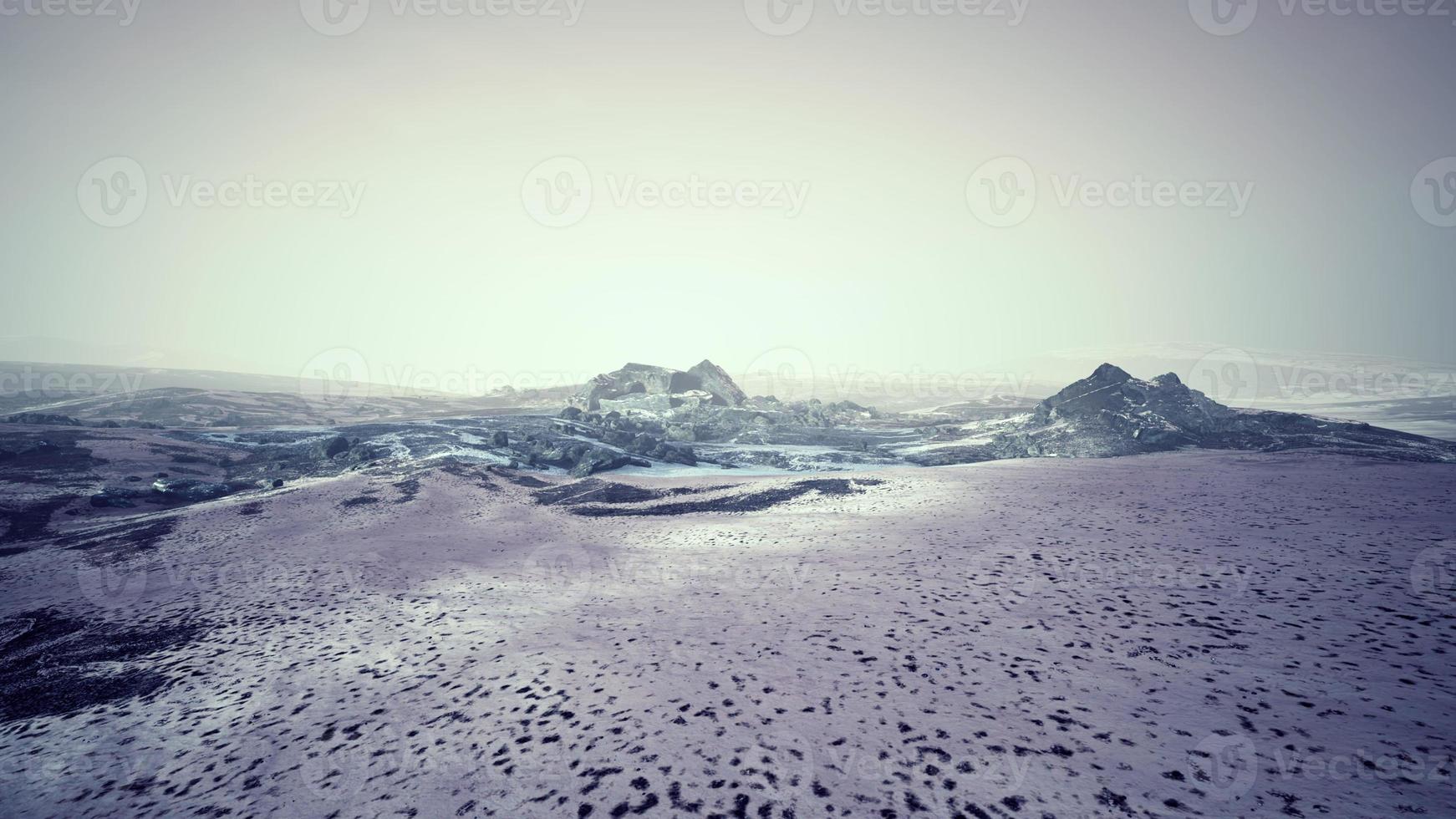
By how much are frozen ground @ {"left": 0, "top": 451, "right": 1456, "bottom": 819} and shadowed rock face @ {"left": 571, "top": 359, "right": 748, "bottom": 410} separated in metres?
63.8

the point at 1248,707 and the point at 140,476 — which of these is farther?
the point at 140,476

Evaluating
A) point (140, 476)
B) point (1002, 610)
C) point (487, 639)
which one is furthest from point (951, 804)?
point (140, 476)

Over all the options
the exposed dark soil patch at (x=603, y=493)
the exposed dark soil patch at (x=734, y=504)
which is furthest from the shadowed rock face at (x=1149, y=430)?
the exposed dark soil patch at (x=603, y=493)

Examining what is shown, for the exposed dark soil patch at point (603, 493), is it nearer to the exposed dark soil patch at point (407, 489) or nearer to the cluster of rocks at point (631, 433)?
the exposed dark soil patch at point (407, 489)

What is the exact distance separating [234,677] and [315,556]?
32.4 feet

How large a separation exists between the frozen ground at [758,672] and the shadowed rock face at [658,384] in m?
Result: 63.8

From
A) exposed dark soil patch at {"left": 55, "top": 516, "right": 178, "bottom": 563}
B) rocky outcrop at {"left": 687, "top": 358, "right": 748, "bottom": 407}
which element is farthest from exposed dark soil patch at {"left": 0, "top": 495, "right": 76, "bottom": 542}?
rocky outcrop at {"left": 687, "top": 358, "right": 748, "bottom": 407}

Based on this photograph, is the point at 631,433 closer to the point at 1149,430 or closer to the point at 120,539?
the point at 120,539

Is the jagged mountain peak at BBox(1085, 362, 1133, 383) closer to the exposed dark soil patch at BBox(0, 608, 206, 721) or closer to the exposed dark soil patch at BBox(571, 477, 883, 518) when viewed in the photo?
the exposed dark soil patch at BBox(571, 477, 883, 518)

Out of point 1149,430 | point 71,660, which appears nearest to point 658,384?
point 1149,430

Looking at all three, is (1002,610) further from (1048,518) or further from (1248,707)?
(1048,518)

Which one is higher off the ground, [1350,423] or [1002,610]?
[1350,423]

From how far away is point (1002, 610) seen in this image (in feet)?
40.8

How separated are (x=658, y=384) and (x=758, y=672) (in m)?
79.2
